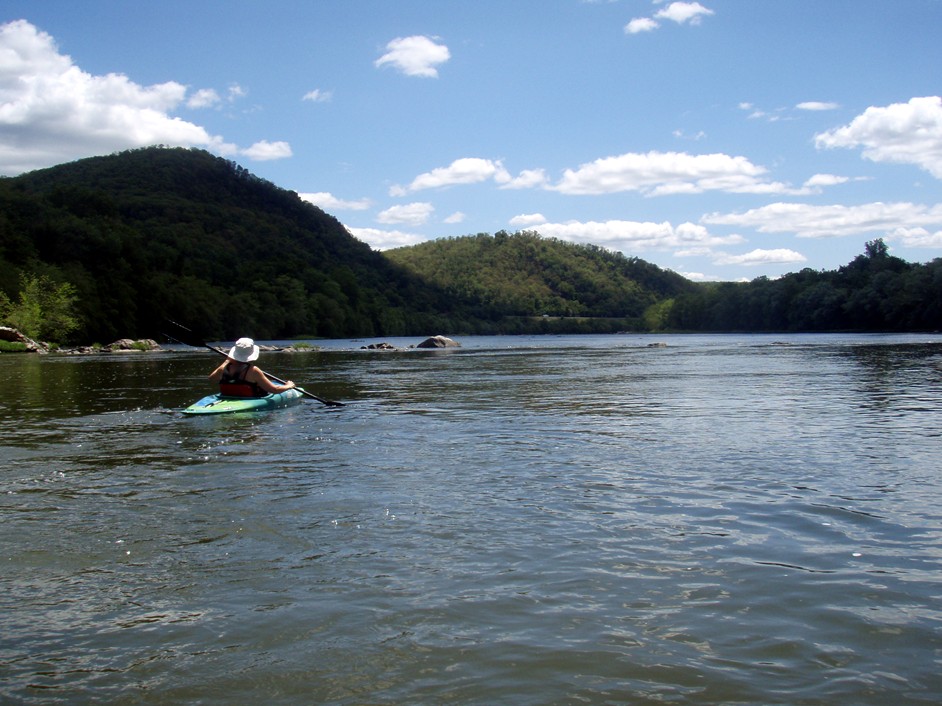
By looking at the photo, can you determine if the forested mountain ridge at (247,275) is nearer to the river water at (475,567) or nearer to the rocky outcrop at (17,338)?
the rocky outcrop at (17,338)

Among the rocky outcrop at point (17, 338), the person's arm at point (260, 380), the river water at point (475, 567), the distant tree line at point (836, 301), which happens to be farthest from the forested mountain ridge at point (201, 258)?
the river water at point (475, 567)

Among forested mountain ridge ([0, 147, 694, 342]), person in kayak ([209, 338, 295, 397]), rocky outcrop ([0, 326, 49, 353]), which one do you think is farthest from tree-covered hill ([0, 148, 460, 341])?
person in kayak ([209, 338, 295, 397])

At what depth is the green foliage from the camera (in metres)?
63.0

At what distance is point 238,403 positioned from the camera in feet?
62.4

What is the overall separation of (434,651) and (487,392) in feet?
66.2

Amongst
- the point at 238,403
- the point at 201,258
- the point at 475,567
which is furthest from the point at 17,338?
the point at 201,258

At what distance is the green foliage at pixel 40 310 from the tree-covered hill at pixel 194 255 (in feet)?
9.46

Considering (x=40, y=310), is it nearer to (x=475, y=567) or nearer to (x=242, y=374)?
(x=242, y=374)

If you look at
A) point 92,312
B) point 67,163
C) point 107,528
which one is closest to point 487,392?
point 107,528

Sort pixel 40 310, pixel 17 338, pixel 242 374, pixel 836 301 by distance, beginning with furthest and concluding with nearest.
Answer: pixel 836 301 < pixel 40 310 < pixel 17 338 < pixel 242 374

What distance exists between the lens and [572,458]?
1234 cm

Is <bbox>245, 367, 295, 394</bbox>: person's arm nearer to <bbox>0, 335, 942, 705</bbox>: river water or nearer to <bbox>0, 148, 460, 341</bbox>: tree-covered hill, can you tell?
<bbox>0, 335, 942, 705</bbox>: river water

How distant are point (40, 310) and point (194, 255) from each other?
68.6 metres

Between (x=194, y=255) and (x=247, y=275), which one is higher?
(x=194, y=255)
